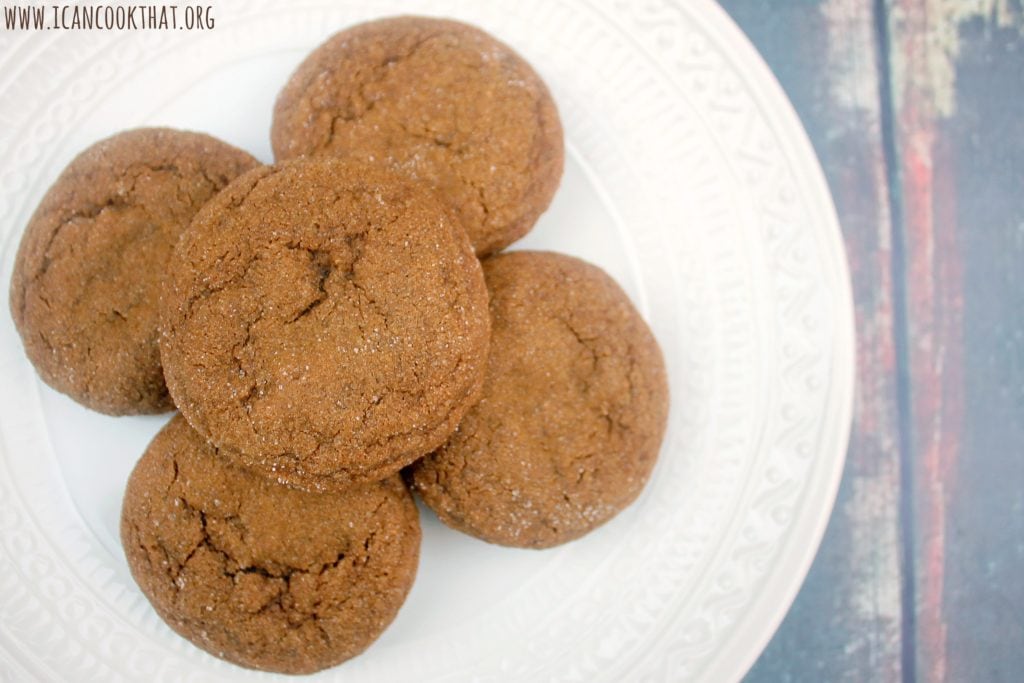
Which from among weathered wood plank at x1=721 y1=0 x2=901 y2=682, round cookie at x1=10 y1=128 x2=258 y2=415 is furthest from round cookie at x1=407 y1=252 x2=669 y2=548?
weathered wood plank at x1=721 y1=0 x2=901 y2=682

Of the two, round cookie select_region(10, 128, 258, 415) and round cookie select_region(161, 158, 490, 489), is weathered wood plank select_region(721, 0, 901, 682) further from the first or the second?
round cookie select_region(10, 128, 258, 415)

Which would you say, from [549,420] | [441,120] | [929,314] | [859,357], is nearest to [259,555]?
[549,420]

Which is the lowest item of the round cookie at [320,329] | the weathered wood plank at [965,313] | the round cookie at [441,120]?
the weathered wood plank at [965,313]

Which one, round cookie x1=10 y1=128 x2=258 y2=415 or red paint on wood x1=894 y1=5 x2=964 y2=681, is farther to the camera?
red paint on wood x1=894 y1=5 x2=964 y2=681

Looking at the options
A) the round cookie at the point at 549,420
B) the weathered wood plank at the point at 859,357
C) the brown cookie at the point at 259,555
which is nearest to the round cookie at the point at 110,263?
the brown cookie at the point at 259,555

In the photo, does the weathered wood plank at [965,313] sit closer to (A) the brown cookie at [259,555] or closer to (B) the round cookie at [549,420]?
(B) the round cookie at [549,420]

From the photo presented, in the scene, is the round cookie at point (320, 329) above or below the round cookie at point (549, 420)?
above

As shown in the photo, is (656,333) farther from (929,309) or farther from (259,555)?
(259,555)
